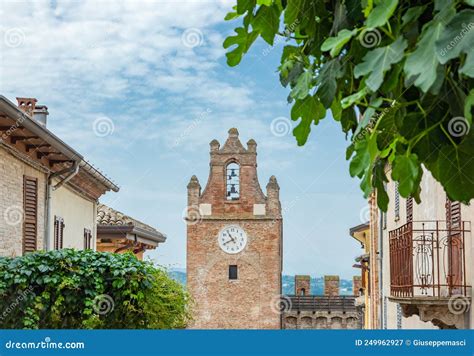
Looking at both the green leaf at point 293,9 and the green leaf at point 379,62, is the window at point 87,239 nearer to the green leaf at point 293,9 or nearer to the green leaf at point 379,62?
the green leaf at point 293,9

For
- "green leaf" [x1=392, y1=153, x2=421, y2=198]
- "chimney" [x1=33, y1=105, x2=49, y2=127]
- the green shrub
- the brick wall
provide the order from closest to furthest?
1. "green leaf" [x1=392, y1=153, x2=421, y2=198]
2. the green shrub
3. "chimney" [x1=33, y1=105, x2=49, y2=127]
4. the brick wall

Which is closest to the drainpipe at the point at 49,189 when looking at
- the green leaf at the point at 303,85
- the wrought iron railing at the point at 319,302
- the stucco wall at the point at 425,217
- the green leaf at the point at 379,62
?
the stucco wall at the point at 425,217

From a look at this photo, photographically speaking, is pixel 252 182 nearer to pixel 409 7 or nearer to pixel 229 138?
pixel 229 138

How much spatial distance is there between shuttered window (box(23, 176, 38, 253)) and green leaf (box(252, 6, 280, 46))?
12732 millimetres

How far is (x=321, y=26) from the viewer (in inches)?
139

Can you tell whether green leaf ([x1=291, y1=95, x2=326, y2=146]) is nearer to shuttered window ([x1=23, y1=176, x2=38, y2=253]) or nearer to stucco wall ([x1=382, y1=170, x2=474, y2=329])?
stucco wall ([x1=382, y1=170, x2=474, y2=329])

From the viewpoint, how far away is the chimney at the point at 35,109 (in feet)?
65.8

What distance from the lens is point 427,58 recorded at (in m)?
2.59

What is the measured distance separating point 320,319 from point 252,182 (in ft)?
34.5

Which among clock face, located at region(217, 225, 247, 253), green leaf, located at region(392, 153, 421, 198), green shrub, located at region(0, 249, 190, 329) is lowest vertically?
green shrub, located at region(0, 249, 190, 329)

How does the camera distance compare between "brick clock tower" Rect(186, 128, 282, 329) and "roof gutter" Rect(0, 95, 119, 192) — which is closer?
"roof gutter" Rect(0, 95, 119, 192)

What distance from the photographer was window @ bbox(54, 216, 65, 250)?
1816 cm

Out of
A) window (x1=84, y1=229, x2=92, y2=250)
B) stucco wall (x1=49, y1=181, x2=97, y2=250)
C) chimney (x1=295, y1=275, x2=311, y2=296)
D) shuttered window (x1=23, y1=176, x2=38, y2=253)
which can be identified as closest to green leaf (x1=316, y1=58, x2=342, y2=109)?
shuttered window (x1=23, y1=176, x2=38, y2=253)

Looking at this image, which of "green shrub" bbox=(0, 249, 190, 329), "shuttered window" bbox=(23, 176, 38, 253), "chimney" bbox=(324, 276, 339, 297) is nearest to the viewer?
"green shrub" bbox=(0, 249, 190, 329)
